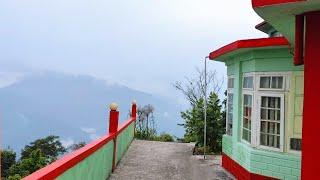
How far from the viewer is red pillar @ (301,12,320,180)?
202 inches

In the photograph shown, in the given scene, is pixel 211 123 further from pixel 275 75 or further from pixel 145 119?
pixel 145 119

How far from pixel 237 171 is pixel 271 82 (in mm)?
2833

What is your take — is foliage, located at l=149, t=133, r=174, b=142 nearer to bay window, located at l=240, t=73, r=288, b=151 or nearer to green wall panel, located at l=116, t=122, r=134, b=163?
green wall panel, located at l=116, t=122, r=134, b=163

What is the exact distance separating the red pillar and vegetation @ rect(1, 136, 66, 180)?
11.4m

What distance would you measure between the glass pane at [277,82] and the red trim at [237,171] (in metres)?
1.98

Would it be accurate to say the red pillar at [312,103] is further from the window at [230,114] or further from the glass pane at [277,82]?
the window at [230,114]

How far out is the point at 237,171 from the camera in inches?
461

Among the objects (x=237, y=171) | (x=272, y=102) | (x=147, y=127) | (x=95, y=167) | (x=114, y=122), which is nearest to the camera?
(x=95, y=167)

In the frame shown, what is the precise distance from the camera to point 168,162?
14.5m

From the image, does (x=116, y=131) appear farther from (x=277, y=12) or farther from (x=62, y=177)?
(x=277, y=12)

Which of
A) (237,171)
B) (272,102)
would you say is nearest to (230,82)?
(237,171)

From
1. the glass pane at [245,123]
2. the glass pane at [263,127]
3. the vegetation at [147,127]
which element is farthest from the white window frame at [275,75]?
the vegetation at [147,127]

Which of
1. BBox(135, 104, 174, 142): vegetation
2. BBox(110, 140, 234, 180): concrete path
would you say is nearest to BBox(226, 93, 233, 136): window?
BBox(110, 140, 234, 180): concrete path

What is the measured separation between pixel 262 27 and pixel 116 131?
17.5 ft
